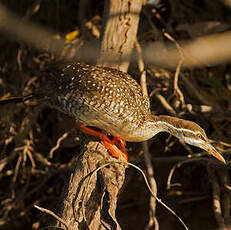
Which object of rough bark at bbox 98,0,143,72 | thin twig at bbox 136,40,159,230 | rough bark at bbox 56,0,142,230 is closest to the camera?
rough bark at bbox 56,0,142,230

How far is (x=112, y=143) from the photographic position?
8.02 ft

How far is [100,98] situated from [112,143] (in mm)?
319

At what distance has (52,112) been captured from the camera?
362 centimetres

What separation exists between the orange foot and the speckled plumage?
63 millimetres

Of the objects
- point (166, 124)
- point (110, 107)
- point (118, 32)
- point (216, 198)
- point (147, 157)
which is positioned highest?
point (118, 32)

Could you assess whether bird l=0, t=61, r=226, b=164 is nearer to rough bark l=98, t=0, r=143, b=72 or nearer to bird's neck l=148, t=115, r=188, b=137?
bird's neck l=148, t=115, r=188, b=137

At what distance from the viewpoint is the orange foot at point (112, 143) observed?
237 centimetres

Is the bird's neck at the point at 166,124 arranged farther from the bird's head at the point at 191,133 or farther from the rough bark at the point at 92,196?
the rough bark at the point at 92,196

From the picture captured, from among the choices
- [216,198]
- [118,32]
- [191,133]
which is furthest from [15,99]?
[216,198]

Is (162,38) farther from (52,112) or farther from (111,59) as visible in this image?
(52,112)

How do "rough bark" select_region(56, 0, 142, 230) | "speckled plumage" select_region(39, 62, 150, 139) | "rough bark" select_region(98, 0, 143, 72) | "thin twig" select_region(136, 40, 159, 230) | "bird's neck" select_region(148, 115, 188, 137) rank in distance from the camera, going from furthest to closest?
"rough bark" select_region(98, 0, 143, 72) → "thin twig" select_region(136, 40, 159, 230) → "bird's neck" select_region(148, 115, 188, 137) → "speckled plumage" select_region(39, 62, 150, 139) → "rough bark" select_region(56, 0, 142, 230)

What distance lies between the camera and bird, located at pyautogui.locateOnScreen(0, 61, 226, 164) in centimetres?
235

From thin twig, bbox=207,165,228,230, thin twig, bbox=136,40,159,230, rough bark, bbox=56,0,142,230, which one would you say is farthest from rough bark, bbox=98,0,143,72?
thin twig, bbox=207,165,228,230

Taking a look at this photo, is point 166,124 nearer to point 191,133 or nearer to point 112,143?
point 191,133
